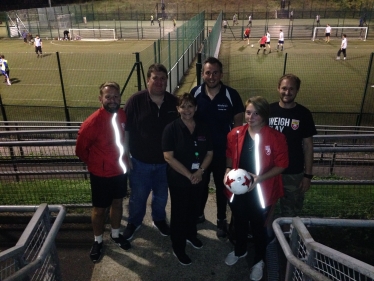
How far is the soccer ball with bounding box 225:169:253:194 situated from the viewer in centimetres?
324

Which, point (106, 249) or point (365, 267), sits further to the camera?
point (106, 249)

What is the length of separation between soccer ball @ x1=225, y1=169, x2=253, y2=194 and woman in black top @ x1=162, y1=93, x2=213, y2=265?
347mm

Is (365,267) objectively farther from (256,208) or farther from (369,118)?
(369,118)

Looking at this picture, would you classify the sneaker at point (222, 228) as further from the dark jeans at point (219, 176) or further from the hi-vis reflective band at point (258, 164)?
the hi-vis reflective band at point (258, 164)

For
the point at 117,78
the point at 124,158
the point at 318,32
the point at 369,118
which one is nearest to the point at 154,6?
the point at 318,32

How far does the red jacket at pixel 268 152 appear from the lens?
3229 millimetres

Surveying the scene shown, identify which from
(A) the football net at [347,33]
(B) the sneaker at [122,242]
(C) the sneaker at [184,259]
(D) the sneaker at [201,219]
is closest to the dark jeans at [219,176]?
(D) the sneaker at [201,219]

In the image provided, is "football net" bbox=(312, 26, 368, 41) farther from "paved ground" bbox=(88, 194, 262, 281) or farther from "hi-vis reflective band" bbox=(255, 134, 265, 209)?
"hi-vis reflective band" bbox=(255, 134, 265, 209)

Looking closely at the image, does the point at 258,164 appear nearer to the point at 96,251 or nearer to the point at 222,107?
the point at 222,107

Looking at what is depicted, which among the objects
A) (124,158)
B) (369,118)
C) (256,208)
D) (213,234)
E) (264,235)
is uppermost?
(124,158)

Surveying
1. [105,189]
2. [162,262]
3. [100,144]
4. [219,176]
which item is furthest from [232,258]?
[100,144]

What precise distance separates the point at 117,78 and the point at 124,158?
45.6 feet

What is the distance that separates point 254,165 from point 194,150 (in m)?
0.61

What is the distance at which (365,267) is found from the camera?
6.27 feet
